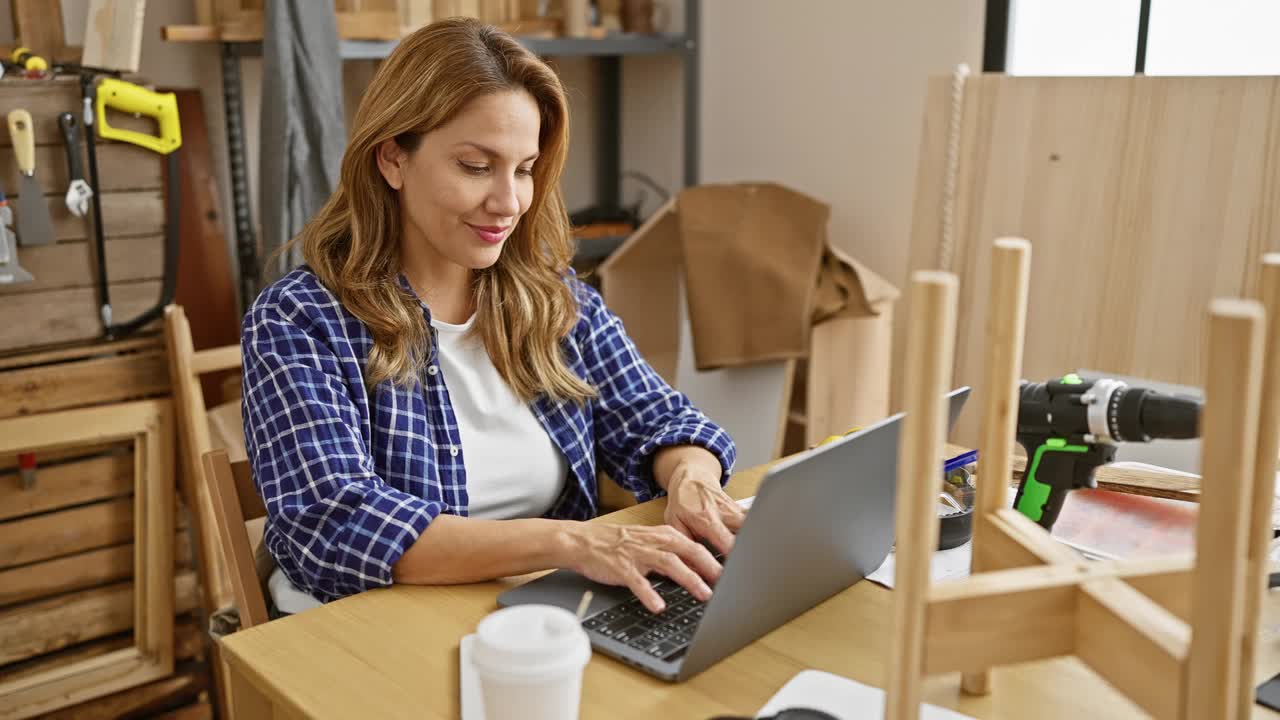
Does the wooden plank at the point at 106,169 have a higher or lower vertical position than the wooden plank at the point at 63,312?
higher

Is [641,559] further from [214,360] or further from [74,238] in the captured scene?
[74,238]

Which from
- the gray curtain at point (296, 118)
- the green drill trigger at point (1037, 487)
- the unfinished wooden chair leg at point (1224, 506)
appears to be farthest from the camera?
the gray curtain at point (296, 118)

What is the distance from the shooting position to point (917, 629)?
0.74m

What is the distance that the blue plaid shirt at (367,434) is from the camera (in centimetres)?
123

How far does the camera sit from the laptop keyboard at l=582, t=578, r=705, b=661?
3.32 feet

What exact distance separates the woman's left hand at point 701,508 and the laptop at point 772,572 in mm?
141

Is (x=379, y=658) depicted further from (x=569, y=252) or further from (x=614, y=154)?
(x=614, y=154)

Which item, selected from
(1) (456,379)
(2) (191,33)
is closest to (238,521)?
(1) (456,379)

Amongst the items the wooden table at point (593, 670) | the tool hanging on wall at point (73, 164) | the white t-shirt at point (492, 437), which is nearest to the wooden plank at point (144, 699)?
the tool hanging on wall at point (73, 164)

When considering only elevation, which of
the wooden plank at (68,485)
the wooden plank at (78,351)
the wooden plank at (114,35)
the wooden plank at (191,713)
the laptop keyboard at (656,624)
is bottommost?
the wooden plank at (191,713)

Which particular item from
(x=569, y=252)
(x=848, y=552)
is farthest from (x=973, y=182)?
(x=848, y=552)

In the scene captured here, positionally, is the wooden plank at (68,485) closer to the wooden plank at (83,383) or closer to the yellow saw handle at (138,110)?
the wooden plank at (83,383)

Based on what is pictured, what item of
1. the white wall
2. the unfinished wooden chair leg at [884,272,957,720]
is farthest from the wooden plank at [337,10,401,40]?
the unfinished wooden chair leg at [884,272,957,720]

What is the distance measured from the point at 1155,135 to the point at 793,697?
150 centimetres
